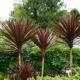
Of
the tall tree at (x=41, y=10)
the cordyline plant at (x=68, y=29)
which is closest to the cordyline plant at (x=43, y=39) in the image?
the cordyline plant at (x=68, y=29)

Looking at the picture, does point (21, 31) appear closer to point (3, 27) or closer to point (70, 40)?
point (3, 27)

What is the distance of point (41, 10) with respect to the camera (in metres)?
11.0

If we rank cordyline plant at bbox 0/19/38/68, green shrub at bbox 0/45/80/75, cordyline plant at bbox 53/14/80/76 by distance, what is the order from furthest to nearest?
green shrub at bbox 0/45/80/75, cordyline plant at bbox 53/14/80/76, cordyline plant at bbox 0/19/38/68

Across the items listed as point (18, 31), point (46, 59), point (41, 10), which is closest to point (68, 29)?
point (46, 59)

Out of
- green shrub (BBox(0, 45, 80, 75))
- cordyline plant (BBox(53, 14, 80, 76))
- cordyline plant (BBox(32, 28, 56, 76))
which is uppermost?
cordyline plant (BBox(53, 14, 80, 76))

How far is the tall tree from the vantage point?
10.7 m

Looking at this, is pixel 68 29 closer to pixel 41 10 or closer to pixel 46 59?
pixel 46 59

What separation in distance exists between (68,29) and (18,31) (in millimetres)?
1226

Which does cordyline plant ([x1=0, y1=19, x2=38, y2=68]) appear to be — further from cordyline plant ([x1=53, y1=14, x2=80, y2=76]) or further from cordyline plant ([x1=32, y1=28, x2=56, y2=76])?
cordyline plant ([x1=53, y1=14, x2=80, y2=76])

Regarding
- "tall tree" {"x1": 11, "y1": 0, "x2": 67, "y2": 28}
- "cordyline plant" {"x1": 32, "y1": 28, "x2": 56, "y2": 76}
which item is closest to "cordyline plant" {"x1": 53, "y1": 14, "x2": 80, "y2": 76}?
"cordyline plant" {"x1": 32, "y1": 28, "x2": 56, "y2": 76}

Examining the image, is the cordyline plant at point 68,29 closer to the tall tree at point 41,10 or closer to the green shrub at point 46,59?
the green shrub at point 46,59

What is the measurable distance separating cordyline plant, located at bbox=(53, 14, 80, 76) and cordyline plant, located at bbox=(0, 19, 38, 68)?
0.60 m

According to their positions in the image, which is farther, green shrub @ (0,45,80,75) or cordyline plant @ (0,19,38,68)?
green shrub @ (0,45,80,75)

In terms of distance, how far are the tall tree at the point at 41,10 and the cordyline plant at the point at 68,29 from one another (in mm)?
6385
